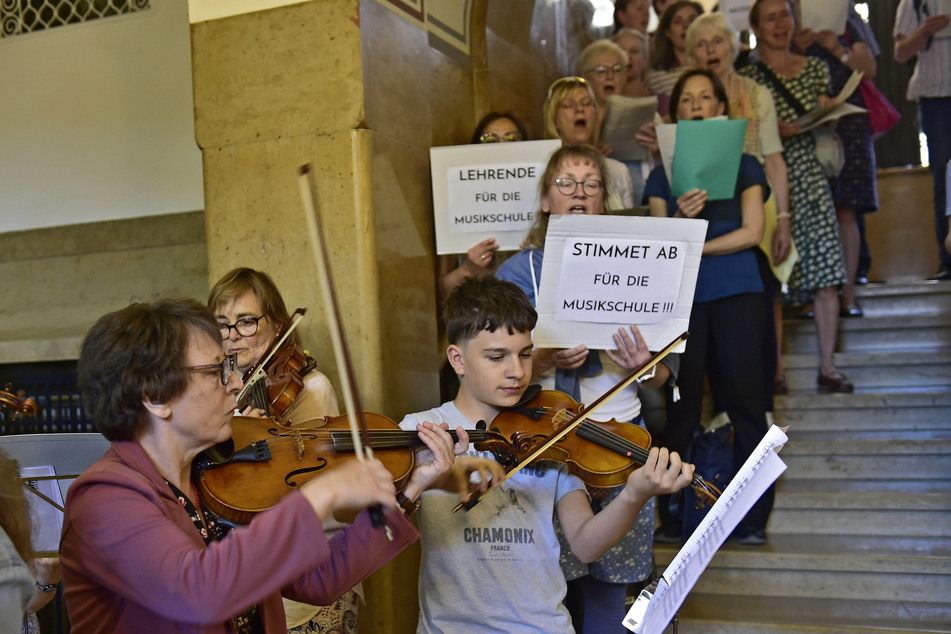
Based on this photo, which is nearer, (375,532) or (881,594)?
(375,532)

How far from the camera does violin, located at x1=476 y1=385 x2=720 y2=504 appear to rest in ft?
7.35

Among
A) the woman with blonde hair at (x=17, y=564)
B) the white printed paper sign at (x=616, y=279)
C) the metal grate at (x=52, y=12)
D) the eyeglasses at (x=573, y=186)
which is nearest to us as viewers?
the woman with blonde hair at (x=17, y=564)

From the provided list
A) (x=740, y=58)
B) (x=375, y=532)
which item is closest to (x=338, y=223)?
(x=375, y=532)

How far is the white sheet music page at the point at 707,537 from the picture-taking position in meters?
1.78

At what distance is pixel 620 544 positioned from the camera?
2775 millimetres

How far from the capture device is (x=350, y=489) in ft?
4.90

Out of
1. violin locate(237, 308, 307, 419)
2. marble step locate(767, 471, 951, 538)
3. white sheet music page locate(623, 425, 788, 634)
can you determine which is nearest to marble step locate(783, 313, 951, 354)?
marble step locate(767, 471, 951, 538)

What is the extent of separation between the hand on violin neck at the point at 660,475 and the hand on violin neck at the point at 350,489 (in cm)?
70

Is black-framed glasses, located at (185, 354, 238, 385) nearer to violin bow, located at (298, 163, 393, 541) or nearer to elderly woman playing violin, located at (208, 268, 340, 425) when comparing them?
violin bow, located at (298, 163, 393, 541)

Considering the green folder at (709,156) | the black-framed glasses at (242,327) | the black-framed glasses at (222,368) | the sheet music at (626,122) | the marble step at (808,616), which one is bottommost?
the marble step at (808,616)

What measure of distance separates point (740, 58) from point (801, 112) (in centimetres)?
97

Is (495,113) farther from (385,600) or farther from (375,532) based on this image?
(375,532)

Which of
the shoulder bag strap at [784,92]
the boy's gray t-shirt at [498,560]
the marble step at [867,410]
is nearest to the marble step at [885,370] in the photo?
the marble step at [867,410]

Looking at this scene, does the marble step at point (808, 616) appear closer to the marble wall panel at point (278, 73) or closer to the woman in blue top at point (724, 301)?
the woman in blue top at point (724, 301)
